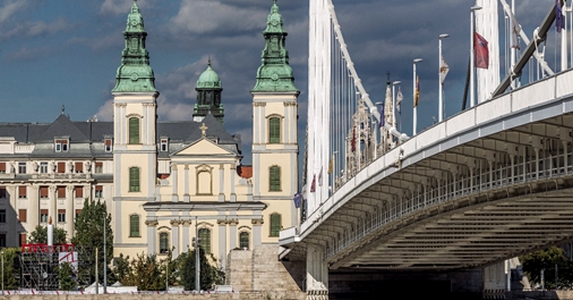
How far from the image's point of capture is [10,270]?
394 ft

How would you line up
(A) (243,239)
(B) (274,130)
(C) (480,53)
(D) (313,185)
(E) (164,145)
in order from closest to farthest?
(C) (480,53) < (D) (313,185) < (B) (274,130) < (A) (243,239) < (E) (164,145)

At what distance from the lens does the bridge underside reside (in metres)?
45.3

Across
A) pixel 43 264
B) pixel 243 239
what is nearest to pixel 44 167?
pixel 243 239

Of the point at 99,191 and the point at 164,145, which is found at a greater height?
the point at 164,145

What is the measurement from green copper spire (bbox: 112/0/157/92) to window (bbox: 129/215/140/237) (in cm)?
1098

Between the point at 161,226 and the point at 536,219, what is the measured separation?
Answer: 87.6 m

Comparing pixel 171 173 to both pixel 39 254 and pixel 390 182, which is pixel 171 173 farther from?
pixel 390 182

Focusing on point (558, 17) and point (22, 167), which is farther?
point (22, 167)

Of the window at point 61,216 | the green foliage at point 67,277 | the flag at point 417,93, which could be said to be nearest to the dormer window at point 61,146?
the window at point 61,216

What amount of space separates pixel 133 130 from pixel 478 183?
97.7m

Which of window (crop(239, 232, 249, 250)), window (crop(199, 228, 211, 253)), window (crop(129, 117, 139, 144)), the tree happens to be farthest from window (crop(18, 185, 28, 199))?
window (crop(239, 232, 249, 250))

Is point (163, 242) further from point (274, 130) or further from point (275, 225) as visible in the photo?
point (274, 130)

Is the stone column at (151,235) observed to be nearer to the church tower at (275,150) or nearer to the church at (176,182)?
the church at (176,182)

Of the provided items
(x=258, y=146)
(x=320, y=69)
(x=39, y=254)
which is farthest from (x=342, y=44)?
(x=258, y=146)
